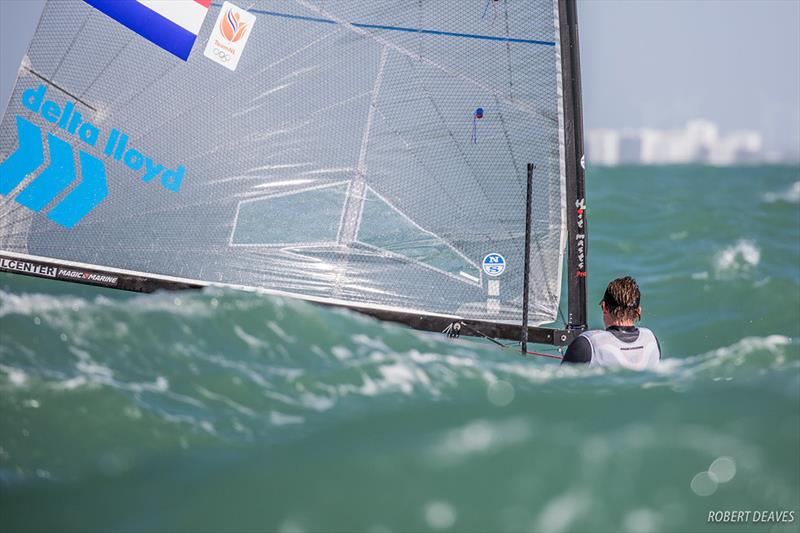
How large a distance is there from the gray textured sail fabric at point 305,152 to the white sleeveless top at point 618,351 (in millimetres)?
950

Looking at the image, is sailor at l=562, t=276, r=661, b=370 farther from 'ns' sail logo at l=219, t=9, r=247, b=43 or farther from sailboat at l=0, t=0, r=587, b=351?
'ns' sail logo at l=219, t=9, r=247, b=43

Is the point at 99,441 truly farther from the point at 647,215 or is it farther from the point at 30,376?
the point at 647,215

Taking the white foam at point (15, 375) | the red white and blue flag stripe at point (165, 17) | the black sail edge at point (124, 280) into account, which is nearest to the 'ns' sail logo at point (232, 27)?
the red white and blue flag stripe at point (165, 17)

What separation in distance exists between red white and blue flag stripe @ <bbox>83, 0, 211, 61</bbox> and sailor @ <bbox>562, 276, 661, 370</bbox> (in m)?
2.38

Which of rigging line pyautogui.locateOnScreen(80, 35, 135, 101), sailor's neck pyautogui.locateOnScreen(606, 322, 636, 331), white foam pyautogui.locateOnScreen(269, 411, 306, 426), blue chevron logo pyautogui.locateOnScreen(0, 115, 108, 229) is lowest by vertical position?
white foam pyautogui.locateOnScreen(269, 411, 306, 426)

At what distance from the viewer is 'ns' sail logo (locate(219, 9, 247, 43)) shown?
13.9 ft

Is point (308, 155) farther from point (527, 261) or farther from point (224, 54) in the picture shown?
point (527, 261)

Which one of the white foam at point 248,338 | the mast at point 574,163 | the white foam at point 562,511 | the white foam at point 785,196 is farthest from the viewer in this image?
the white foam at point 785,196

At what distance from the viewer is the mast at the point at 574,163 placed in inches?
164

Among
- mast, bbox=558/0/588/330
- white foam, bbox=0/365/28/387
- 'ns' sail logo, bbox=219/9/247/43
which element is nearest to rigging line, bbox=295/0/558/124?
mast, bbox=558/0/588/330

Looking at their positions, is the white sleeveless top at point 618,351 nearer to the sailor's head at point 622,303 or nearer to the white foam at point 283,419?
the sailor's head at point 622,303

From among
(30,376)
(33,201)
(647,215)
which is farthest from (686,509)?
(647,215)

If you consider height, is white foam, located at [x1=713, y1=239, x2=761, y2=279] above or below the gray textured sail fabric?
above

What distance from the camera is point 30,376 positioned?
3.46m
